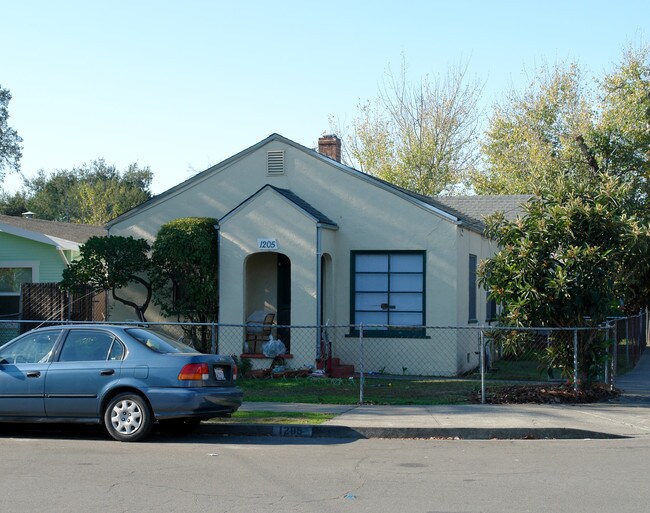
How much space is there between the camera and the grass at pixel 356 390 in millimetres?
14516

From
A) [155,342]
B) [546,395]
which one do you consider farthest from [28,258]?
[546,395]

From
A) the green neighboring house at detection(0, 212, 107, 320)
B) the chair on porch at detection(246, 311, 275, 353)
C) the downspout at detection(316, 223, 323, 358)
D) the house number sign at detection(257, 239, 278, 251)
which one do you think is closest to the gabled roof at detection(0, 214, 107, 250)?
the green neighboring house at detection(0, 212, 107, 320)

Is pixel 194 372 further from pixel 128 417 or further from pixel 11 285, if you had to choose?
pixel 11 285

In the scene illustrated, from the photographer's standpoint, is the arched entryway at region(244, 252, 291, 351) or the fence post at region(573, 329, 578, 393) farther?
the arched entryway at region(244, 252, 291, 351)

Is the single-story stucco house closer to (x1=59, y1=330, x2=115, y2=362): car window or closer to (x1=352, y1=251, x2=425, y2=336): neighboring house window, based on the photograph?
(x1=352, y1=251, x2=425, y2=336): neighboring house window

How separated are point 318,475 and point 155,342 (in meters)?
3.57

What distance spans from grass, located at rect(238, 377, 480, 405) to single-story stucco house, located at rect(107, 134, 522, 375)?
1217 millimetres

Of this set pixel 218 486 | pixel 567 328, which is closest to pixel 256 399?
pixel 567 328

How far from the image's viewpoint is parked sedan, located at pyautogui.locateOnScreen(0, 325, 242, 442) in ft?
35.2

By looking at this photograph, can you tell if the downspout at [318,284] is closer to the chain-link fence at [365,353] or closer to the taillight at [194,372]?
the chain-link fence at [365,353]

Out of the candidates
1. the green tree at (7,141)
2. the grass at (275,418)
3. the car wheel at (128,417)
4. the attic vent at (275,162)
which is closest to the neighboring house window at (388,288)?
the attic vent at (275,162)

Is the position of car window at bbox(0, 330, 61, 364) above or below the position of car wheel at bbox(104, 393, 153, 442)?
above

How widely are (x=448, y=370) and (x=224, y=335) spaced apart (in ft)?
16.3

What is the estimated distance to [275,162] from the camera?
19.9 metres
